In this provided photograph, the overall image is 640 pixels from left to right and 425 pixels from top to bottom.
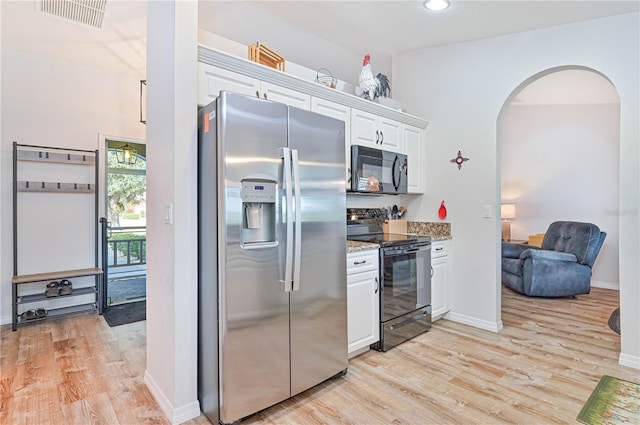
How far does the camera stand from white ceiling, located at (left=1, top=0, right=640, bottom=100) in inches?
112

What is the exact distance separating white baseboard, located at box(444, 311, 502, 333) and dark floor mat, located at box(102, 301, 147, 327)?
326cm

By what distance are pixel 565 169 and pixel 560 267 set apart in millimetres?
2089

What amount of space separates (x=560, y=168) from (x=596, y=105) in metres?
1.06

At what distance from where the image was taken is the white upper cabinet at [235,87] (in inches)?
81.9

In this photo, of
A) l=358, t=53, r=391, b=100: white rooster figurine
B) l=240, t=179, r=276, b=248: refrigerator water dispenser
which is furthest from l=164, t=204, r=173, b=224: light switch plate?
l=358, t=53, r=391, b=100: white rooster figurine

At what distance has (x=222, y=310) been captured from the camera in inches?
70.6

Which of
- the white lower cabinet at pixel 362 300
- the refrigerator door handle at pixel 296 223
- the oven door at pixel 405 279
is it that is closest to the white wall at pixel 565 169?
the oven door at pixel 405 279

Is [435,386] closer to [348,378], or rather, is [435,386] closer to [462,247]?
[348,378]

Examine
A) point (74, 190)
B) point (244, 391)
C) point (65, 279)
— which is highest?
point (74, 190)

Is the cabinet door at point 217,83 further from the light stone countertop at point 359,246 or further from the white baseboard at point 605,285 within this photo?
the white baseboard at point 605,285

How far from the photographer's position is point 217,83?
215 cm

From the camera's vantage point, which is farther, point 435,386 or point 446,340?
point 446,340

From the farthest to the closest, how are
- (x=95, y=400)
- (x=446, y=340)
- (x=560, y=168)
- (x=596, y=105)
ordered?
(x=560, y=168) → (x=596, y=105) → (x=446, y=340) → (x=95, y=400)

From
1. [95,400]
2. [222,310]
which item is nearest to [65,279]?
[95,400]
